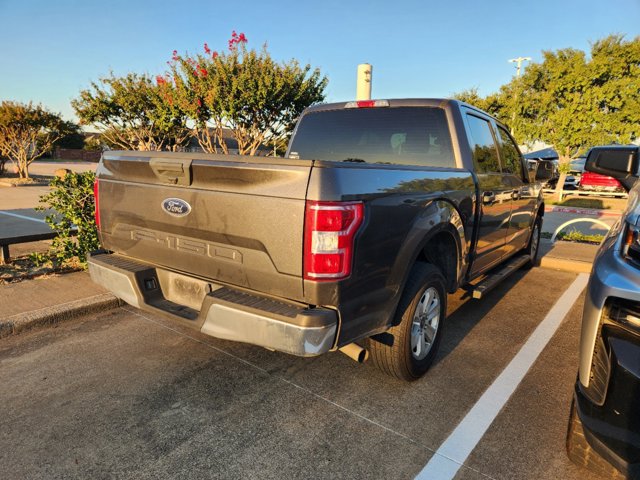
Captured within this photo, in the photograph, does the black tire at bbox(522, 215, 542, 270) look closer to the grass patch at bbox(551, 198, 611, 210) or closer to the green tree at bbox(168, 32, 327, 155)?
the green tree at bbox(168, 32, 327, 155)

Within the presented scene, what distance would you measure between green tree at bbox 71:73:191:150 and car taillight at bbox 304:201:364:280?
12695 millimetres

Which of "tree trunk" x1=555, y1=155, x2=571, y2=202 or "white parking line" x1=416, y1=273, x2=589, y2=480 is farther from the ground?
"tree trunk" x1=555, y1=155, x2=571, y2=202

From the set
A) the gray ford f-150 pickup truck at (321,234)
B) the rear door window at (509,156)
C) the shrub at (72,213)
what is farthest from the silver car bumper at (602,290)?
the shrub at (72,213)

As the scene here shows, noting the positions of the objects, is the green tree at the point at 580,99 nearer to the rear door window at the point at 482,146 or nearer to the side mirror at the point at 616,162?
the rear door window at the point at 482,146

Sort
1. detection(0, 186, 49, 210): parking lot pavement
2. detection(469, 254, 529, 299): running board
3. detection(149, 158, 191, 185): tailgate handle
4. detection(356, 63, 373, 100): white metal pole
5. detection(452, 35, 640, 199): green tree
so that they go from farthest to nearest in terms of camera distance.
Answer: detection(452, 35, 640, 199): green tree < detection(0, 186, 49, 210): parking lot pavement < detection(356, 63, 373, 100): white metal pole < detection(469, 254, 529, 299): running board < detection(149, 158, 191, 185): tailgate handle

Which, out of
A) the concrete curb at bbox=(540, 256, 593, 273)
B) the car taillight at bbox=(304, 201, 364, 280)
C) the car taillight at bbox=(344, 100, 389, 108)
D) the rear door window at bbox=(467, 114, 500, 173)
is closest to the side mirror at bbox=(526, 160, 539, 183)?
the rear door window at bbox=(467, 114, 500, 173)

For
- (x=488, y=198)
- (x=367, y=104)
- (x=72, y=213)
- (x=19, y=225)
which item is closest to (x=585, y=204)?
(x=488, y=198)

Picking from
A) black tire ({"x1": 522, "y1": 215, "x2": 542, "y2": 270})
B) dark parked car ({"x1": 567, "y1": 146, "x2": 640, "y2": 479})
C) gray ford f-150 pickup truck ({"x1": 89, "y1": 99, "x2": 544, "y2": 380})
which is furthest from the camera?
black tire ({"x1": 522, "y1": 215, "x2": 542, "y2": 270})

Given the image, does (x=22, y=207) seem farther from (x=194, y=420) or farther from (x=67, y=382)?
(x=194, y=420)

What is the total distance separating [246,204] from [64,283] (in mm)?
3450

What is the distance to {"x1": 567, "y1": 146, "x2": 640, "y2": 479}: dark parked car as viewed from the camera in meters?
Answer: 1.72

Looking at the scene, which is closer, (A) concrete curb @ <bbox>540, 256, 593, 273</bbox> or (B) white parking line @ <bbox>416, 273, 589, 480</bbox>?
(B) white parking line @ <bbox>416, 273, 589, 480</bbox>

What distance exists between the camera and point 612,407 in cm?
177

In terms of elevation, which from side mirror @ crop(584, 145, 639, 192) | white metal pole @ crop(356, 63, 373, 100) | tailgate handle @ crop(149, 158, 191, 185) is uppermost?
white metal pole @ crop(356, 63, 373, 100)
